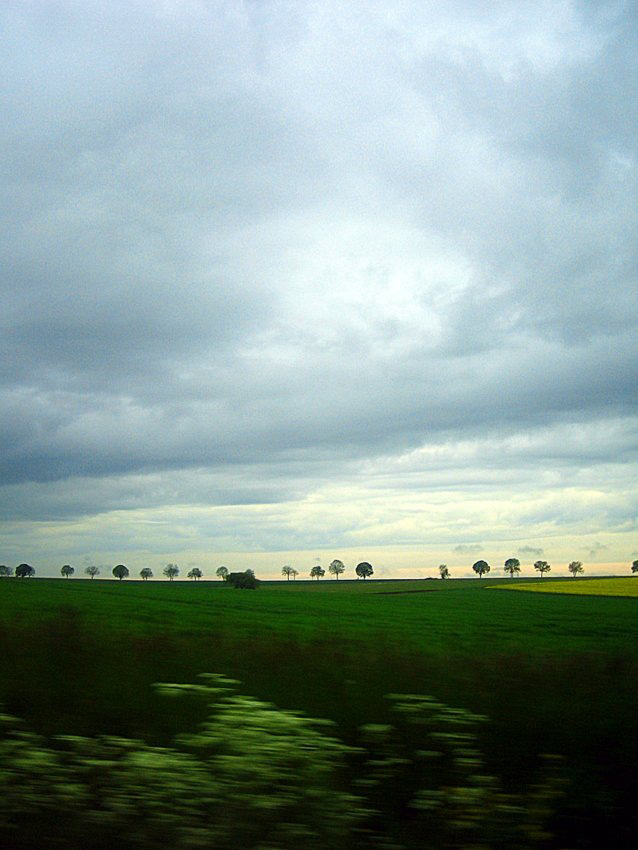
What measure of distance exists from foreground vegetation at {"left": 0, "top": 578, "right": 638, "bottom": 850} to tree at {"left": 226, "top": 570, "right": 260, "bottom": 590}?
83046 millimetres

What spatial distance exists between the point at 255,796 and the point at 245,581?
89.1 metres

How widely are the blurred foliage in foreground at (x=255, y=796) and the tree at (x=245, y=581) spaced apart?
87.5m

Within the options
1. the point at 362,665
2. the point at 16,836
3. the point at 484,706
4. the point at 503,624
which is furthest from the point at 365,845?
the point at 503,624

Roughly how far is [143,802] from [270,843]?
1.10 meters

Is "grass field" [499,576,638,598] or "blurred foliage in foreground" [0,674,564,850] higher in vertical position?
"blurred foliage in foreground" [0,674,564,850]

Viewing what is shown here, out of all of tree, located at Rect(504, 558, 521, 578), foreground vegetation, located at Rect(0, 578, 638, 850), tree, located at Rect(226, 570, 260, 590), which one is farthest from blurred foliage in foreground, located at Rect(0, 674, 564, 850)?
tree, located at Rect(504, 558, 521, 578)

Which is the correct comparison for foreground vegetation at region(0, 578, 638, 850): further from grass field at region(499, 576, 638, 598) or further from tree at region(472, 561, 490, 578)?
tree at region(472, 561, 490, 578)

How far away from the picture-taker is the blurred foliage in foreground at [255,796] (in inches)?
219

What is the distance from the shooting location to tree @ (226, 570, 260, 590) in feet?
304

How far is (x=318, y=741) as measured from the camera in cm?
633

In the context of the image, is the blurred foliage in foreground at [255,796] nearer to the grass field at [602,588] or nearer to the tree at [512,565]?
the grass field at [602,588]

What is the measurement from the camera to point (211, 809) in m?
5.75

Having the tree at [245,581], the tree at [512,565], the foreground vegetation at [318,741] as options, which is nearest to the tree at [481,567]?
the tree at [512,565]

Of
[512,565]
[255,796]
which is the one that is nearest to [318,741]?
[255,796]
